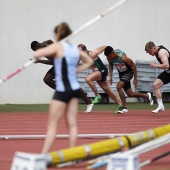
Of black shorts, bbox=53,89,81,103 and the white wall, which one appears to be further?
the white wall

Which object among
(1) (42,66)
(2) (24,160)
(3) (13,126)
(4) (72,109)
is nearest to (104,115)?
(3) (13,126)

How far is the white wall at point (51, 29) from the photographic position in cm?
2284

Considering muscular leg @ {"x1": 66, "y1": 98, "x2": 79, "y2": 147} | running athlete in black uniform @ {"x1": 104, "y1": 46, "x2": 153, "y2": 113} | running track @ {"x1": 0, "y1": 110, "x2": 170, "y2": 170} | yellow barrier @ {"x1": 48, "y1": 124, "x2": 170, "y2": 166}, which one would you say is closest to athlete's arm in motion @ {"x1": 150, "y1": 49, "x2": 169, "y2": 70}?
running athlete in black uniform @ {"x1": 104, "y1": 46, "x2": 153, "y2": 113}

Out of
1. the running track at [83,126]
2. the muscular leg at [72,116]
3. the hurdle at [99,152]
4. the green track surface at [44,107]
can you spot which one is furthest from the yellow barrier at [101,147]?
the green track surface at [44,107]

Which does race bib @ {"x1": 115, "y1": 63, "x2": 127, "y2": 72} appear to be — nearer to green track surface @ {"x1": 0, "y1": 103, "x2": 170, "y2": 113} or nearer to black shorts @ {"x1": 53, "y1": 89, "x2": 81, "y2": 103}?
green track surface @ {"x1": 0, "y1": 103, "x2": 170, "y2": 113}

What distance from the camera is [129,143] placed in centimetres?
830

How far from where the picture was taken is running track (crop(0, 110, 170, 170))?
967cm

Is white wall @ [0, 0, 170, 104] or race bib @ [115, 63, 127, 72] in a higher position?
white wall @ [0, 0, 170, 104]

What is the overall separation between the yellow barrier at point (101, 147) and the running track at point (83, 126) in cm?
37

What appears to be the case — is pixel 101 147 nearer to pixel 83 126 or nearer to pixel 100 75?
pixel 83 126

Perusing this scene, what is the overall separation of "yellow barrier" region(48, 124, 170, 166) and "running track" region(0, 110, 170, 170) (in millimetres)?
375

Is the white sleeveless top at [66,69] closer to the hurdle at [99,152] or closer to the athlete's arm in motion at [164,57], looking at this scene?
the hurdle at [99,152]

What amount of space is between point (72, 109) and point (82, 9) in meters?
15.1

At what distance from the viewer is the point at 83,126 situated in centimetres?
1450
